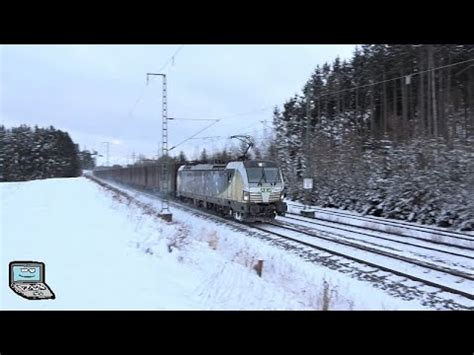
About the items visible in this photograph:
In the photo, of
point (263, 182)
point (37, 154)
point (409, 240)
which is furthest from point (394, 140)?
point (37, 154)

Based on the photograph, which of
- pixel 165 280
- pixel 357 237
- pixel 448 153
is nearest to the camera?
pixel 165 280

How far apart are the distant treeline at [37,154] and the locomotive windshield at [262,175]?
32036 millimetres

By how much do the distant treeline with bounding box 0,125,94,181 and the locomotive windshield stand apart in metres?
32.0

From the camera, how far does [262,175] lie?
18.2 m

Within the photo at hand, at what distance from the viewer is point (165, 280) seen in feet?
21.2

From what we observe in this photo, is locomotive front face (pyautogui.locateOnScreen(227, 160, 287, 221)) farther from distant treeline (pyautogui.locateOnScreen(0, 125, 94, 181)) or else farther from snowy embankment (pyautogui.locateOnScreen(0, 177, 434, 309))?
distant treeline (pyautogui.locateOnScreen(0, 125, 94, 181))

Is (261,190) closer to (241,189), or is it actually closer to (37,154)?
(241,189)

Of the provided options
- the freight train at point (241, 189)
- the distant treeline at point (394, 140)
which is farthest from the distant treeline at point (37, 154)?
the distant treeline at point (394, 140)

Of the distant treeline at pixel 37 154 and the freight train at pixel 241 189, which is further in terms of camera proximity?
the distant treeline at pixel 37 154

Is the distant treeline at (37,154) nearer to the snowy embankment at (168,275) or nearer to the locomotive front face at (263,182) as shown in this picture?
the locomotive front face at (263,182)

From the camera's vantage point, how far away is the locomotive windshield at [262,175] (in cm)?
1798

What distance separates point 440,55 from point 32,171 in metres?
47.6
